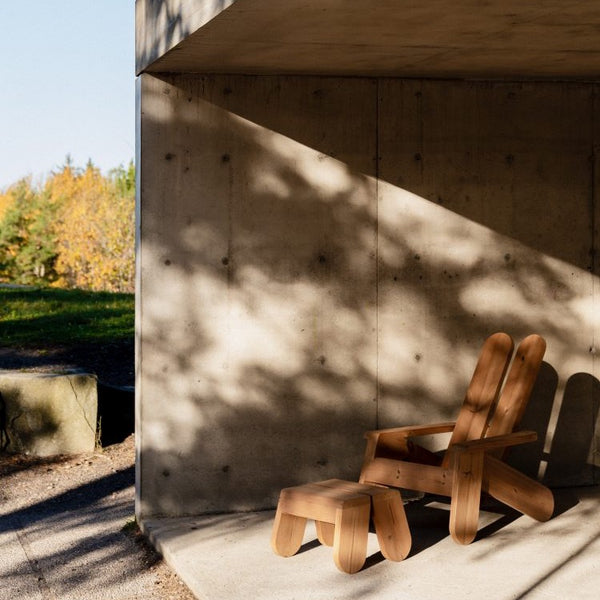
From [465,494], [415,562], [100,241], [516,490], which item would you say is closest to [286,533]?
[415,562]

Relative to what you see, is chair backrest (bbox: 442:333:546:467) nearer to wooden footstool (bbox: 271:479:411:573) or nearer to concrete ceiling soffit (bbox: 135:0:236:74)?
wooden footstool (bbox: 271:479:411:573)

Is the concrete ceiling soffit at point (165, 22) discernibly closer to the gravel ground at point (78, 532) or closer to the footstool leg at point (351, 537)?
the footstool leg at point (351, 537)

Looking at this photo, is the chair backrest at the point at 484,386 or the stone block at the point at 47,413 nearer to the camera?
the chair backrest at the point at 484,386

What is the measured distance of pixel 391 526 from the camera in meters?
4.75

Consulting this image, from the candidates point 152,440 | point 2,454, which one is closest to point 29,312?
point 2,454

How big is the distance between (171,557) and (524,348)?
2347 millimetres

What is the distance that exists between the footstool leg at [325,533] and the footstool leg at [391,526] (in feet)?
0.97

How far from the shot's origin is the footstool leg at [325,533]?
498 centimetres

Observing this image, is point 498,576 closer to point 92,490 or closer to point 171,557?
point 171,557

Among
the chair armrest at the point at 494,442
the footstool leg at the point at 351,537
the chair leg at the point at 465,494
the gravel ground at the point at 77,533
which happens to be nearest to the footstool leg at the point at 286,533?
the footstool leg at the point at 351,537

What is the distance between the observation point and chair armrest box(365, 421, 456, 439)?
5.50 metres

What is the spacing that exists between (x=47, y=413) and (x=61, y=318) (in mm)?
5144

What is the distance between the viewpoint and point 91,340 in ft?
36.7

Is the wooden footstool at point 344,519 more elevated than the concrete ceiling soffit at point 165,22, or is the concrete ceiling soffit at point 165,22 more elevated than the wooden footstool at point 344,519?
the concrete ceiling soffit at point 165,22
